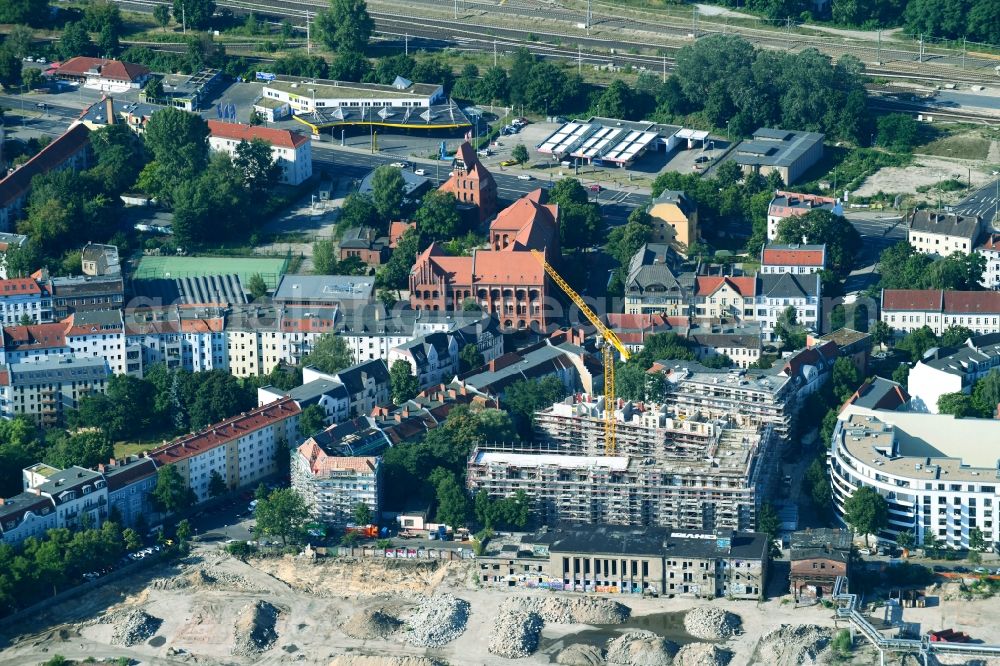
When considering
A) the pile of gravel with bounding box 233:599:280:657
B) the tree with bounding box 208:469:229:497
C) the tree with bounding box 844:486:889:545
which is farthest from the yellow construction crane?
the pile of gravel with bounding box 233:599:280:657

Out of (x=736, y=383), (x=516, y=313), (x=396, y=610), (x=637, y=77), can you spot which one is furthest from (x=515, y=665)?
(x=637, y=77)

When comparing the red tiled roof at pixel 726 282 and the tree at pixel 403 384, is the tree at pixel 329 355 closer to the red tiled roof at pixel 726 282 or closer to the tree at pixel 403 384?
the tree at pixel 403 384

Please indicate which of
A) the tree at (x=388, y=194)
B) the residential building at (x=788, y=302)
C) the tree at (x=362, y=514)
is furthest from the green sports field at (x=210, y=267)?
the tree at (x=362, y=514)

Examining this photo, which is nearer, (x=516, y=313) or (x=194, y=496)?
(x=194, y=496)

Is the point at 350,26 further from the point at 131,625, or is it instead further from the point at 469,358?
the point at 131,625

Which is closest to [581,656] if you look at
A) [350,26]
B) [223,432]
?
[223,432]

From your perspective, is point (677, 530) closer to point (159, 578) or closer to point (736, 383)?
point (736, 383)
